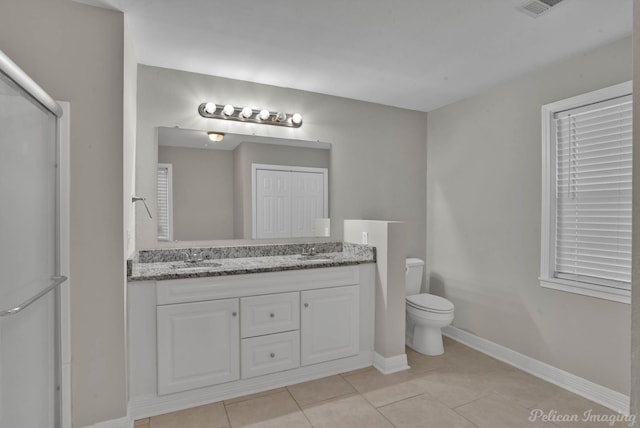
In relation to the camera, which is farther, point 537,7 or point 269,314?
point 269,314

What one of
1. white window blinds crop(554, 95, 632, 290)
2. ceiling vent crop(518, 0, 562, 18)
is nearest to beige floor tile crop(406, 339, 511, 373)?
white window blinds crop(554, 95, 632, 290)

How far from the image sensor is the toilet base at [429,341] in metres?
2.98

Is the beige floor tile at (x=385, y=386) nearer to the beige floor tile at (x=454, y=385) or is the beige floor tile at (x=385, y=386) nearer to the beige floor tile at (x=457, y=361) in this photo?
the beige floor tile at (x=454, y=385)

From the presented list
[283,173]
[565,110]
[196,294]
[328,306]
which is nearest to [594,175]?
[565,110]

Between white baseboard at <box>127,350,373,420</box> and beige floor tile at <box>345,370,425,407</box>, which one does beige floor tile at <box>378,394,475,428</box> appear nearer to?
beige floor tile at <box>345,370,425,407</box>

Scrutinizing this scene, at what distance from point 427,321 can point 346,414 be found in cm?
113

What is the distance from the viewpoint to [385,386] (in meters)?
2.46

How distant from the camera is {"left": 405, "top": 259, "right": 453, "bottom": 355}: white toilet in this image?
288 cm

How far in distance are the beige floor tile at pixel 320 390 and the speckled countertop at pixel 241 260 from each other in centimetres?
84

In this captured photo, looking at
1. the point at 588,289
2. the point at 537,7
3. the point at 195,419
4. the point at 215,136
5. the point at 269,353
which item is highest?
the point at 537,7

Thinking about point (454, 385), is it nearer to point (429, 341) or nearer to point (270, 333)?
point (429, 341)

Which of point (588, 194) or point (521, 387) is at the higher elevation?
point (588, 194)

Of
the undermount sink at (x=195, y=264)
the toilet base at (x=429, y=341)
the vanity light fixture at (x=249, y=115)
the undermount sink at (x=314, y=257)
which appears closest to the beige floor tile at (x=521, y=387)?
the toilet base at (x=429, y=341)

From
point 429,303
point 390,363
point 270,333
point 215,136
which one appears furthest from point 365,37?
point 390,363
